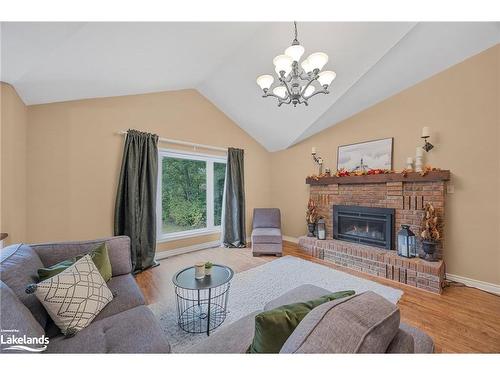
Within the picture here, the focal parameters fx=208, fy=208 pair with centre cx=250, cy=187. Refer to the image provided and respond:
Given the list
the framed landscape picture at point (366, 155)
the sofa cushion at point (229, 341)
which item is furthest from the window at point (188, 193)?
the sofa cushion at point (229, 341)

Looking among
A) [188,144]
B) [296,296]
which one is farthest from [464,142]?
[188,144]

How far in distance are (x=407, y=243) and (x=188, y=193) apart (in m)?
3.58

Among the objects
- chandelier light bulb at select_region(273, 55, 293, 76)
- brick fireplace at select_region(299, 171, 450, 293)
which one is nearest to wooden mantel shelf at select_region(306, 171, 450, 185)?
brick fireplace at select_region(299, 171, 450, 293)

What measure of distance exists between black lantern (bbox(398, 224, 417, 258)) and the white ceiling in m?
2.08

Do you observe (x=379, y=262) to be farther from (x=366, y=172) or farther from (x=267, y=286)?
(x=267, y=286)

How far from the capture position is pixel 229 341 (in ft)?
3.35

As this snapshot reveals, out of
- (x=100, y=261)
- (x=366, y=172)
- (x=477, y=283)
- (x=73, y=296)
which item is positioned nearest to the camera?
(x=73, y=296)

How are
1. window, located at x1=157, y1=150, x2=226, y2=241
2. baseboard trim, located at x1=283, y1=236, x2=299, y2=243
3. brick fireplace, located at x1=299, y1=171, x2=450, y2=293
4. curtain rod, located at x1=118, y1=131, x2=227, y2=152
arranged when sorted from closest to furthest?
brick fireplace, located at x1=299, y1=171, x2=450, y2=293
curtain rod, located at x1=118, y1=131, x2=227, y2=152
window, located at x1=157, y1=150, x2=226, y2=241
baseboard trim, located at x1=283, y1=236, x2=299, y2=243

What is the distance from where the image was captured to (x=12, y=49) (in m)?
1.53

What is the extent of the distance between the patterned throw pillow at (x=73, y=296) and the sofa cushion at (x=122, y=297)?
1.6 inches

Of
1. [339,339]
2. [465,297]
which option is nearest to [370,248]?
[465,297]

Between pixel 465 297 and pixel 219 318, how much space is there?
2721 mm

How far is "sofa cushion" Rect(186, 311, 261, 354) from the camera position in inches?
38.2

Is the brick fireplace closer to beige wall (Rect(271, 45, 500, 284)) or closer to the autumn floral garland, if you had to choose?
the autumn floral garland
